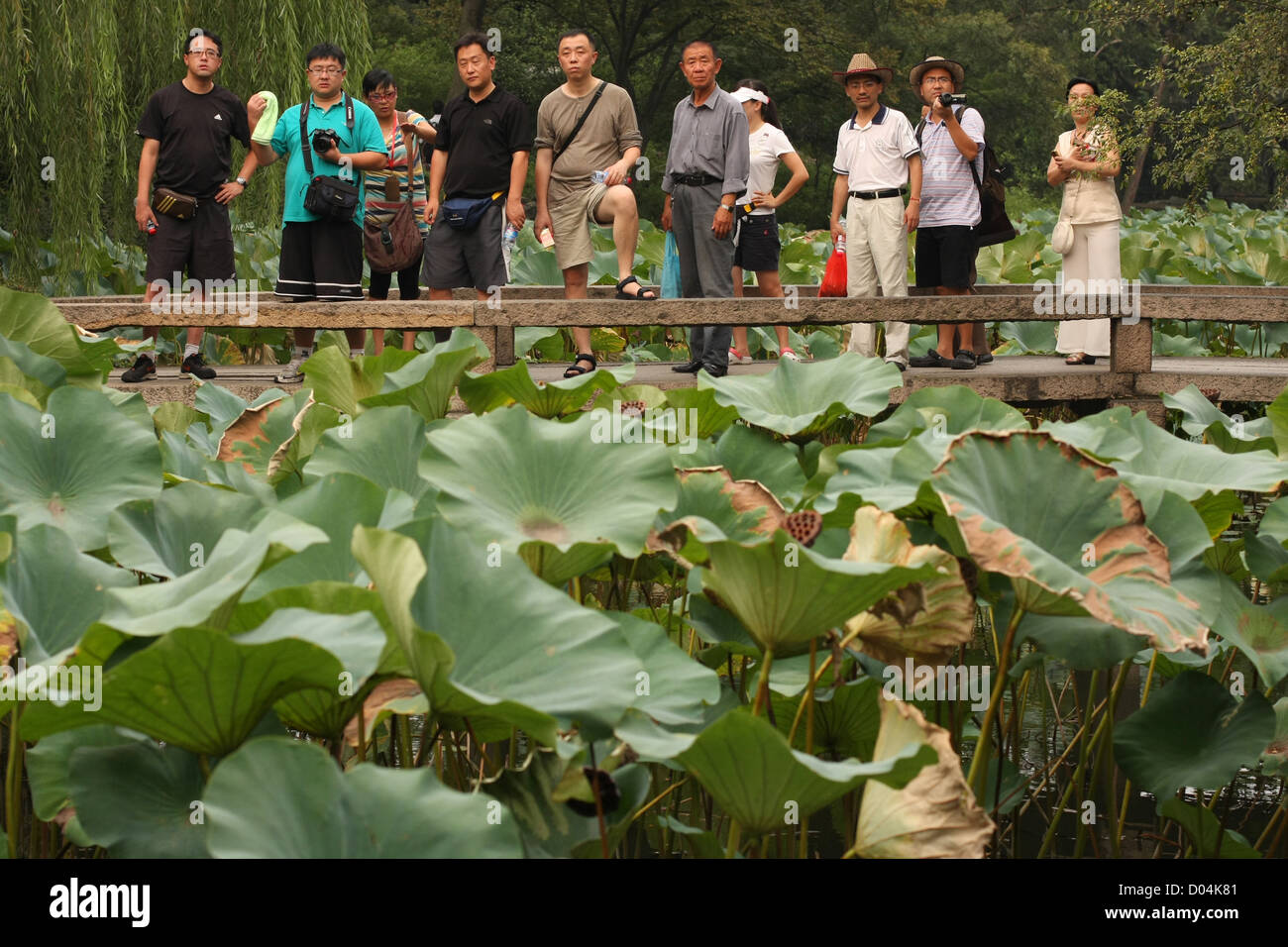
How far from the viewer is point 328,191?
5488mm

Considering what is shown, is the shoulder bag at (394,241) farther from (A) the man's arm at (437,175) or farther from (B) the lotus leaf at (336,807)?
(B) the lotus leaf at (336,807)

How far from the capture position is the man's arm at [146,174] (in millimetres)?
5715

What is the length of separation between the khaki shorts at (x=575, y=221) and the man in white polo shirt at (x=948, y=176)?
55.4 inches

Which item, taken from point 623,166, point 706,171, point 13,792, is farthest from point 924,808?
point 706,171

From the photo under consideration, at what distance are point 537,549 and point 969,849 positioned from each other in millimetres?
658

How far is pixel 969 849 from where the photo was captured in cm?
154

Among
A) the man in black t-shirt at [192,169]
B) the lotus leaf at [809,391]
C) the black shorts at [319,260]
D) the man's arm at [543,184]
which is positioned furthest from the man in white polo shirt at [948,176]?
the lotus leaf at [809,391]

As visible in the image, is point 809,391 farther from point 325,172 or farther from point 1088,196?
point 1088,196

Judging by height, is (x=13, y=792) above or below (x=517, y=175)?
Result: below

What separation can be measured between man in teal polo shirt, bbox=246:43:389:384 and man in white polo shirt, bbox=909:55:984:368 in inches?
86.9

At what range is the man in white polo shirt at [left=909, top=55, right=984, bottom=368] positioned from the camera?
237 inches

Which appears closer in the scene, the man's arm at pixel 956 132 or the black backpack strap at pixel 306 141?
the black backpack strap at pixel 306 141

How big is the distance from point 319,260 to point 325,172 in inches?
14.4
